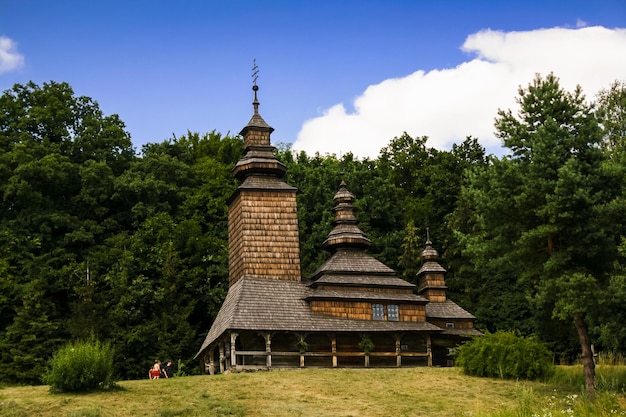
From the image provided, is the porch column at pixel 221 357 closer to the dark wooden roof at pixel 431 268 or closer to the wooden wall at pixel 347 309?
the wooden wall at pixel 347 309

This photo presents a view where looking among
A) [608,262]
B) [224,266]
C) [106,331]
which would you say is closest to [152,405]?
[608,262]

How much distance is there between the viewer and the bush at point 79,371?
2878 cm

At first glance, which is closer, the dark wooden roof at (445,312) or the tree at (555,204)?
the tree at (555,204)

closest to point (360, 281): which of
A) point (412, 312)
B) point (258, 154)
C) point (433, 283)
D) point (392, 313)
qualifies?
point (392, 313)

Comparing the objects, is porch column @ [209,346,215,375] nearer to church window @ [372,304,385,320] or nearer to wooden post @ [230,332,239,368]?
wooden post @ [230,332,239,368]

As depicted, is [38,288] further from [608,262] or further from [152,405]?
[608,262]

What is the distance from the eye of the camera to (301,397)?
1152 inches

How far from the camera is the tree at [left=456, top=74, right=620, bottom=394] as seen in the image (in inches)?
1171

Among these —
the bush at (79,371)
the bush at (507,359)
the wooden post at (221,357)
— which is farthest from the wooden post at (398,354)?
the bush at (79,371)

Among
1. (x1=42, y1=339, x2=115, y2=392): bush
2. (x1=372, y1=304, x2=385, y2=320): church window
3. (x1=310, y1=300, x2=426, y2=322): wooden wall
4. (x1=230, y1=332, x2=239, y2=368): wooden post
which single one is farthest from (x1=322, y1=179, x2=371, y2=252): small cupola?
(x1=42, y1=339, x2=115, y2=392): bush

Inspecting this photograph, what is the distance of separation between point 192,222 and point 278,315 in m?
15.7

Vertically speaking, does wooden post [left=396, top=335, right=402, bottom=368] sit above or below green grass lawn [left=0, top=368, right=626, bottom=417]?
above

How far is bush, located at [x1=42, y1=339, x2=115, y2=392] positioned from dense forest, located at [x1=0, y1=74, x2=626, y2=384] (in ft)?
24.0

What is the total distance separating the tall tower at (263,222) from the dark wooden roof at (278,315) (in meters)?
0.95
